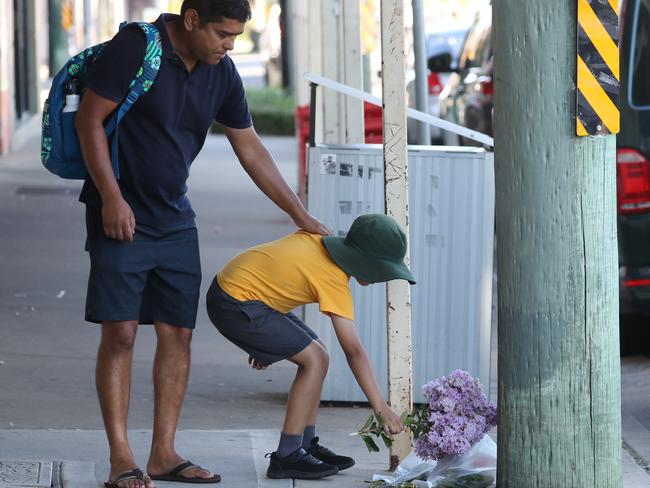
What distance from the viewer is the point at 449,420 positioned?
192 inches

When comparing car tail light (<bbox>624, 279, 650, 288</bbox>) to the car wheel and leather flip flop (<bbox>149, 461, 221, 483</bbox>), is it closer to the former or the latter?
the car wheel

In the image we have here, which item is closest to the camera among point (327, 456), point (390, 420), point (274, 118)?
point (390, 420)

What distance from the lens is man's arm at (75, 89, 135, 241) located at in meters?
4.69

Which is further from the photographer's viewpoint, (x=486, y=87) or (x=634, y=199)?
(x=486, y=87)

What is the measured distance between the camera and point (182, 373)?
5.06m

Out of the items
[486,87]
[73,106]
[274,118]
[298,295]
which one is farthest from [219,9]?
[274,118]

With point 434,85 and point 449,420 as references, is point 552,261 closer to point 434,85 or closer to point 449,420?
point 449,420

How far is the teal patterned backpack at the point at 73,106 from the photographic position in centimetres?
475

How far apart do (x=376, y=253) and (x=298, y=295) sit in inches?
13.4

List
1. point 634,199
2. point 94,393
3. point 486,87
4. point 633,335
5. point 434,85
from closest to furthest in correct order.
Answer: point 94,393 < point 634,199 < point 633,335 < point 486,87 < point 434,85

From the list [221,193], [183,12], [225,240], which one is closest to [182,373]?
[183,12]

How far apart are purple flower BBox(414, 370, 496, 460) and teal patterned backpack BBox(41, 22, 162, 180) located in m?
1.32

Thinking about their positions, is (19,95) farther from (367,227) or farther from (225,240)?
(367,227)

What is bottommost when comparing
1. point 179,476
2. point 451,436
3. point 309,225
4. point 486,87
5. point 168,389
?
point 179,476
